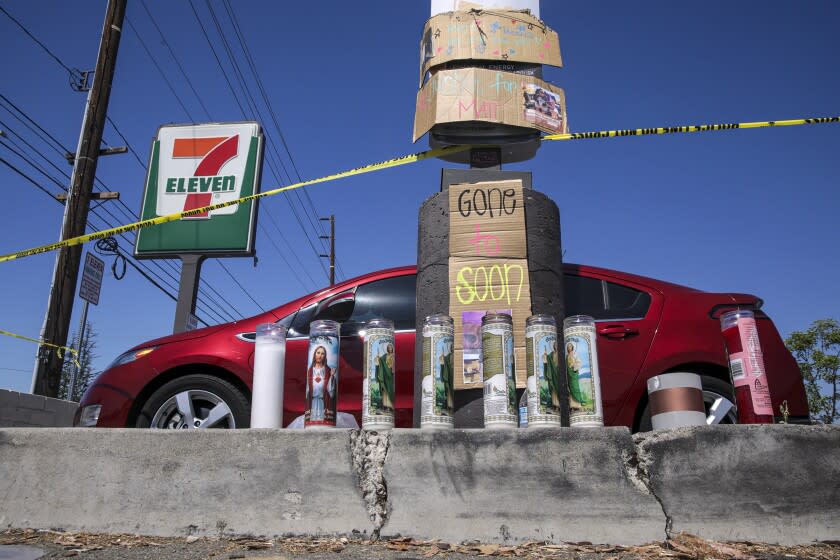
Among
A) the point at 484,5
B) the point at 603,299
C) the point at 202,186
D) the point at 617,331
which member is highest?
the point at 202,186

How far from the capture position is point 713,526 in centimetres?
279

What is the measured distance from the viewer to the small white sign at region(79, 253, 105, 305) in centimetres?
1098

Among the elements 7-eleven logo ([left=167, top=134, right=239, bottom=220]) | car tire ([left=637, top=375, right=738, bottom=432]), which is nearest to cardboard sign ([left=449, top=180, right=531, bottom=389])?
car tire ([left=637, top=375, right=738, bottom=432])

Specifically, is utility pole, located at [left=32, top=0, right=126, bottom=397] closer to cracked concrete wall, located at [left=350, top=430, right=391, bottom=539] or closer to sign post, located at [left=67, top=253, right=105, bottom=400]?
sign post, located at [left=67, top=253, right=105, bottom=400]

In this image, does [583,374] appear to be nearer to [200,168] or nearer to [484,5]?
[484,5]

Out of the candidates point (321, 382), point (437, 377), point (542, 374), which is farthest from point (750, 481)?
point (321, 382)

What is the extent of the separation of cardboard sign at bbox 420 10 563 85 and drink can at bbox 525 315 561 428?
2.04 m

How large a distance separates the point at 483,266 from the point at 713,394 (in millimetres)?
2023

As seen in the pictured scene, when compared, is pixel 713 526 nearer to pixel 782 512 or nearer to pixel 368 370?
pixel 782 512

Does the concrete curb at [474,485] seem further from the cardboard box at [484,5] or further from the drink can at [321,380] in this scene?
the cardboard box at [484,5]

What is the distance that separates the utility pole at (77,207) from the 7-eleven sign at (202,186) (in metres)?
1.68

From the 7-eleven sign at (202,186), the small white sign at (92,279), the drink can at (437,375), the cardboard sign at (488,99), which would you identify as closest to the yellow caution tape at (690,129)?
the cardboard sign at (488,99)

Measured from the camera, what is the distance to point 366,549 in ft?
8.79

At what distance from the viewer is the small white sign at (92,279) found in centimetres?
1098
